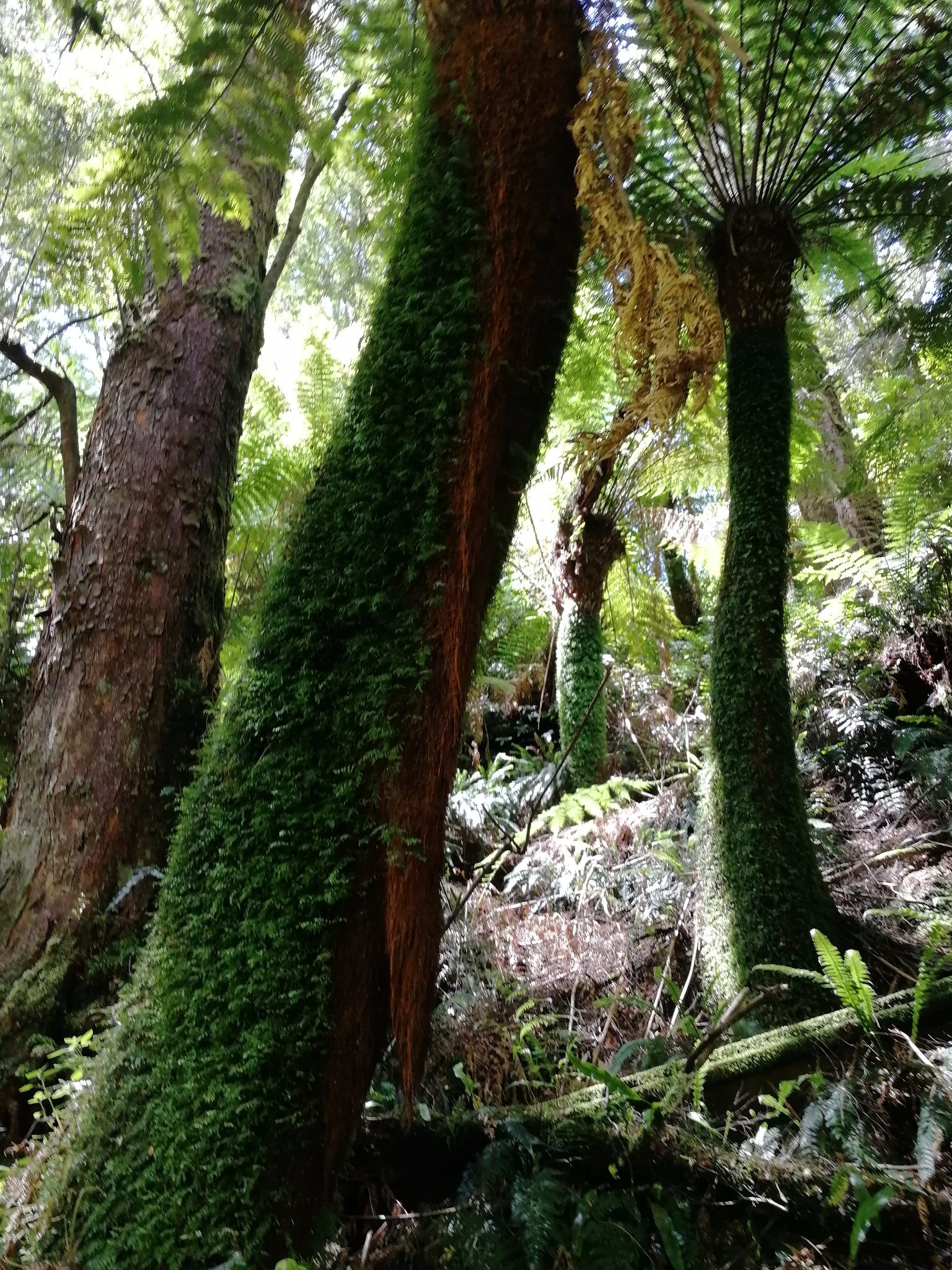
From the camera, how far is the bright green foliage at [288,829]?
1225 mm

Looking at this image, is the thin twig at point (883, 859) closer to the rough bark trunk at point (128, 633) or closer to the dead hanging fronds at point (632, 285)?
the dead hanging fronds at point (632, 285)

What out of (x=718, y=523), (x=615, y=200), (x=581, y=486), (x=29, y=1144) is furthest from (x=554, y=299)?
(x=718, y=523)

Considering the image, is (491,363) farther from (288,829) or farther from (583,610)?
(583,610)

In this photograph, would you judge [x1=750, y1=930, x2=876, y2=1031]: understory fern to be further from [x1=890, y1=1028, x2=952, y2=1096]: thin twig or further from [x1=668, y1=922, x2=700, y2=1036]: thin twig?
[x1=668, y1=922, x2=700, y2=1036]: thin twig

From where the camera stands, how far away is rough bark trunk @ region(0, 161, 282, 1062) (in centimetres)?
231

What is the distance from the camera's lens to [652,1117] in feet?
5.12

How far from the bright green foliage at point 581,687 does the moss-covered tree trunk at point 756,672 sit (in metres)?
1.87

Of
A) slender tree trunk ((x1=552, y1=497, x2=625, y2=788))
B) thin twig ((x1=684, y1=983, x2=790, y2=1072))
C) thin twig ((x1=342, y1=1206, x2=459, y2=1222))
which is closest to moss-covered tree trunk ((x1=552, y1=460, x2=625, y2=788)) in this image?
slender tree trunk ((x1=552, y1=497, x2=625, y2=788))

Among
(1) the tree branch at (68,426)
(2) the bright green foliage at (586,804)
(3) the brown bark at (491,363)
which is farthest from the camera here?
(2) the bright green foliage at (586,804)

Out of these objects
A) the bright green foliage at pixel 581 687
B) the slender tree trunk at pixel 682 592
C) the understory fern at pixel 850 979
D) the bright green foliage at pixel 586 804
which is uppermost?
the slender tree trunk at pixel 682 592

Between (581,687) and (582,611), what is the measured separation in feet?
1.65

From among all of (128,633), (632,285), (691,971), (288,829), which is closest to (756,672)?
(691,971)

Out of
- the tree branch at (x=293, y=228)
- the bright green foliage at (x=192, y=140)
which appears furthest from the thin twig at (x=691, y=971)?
the tree branch at (x=293, y=228)

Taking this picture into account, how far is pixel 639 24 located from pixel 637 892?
10.7ft
